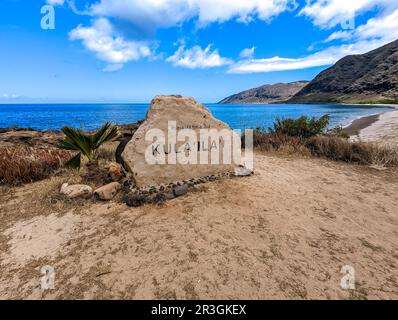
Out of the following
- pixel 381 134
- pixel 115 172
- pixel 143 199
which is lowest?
pixel 143 199

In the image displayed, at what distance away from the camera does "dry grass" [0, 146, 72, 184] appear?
17.9 ft

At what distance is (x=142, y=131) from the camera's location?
198 inches

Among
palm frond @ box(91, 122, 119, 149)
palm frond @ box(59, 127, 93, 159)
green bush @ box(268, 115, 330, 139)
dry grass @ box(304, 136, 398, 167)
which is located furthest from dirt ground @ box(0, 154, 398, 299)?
green bush @ box(268, 115, 330, 139)

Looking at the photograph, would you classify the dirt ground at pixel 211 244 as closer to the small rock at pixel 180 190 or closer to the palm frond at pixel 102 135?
the small rock at pixel 180 190

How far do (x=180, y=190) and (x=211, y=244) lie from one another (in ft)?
5.91

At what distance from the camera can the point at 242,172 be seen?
5906mm

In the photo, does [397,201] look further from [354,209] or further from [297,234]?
[297,234]

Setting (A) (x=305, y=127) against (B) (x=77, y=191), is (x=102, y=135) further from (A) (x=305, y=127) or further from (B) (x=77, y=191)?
(A) (x=305, y=127)

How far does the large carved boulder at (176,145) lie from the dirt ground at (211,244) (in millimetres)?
729

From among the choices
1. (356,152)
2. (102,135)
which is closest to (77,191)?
(102,135)

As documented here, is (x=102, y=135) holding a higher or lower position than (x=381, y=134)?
higher

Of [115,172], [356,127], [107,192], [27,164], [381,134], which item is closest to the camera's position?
[107,192]

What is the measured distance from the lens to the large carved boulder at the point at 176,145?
4941mm
